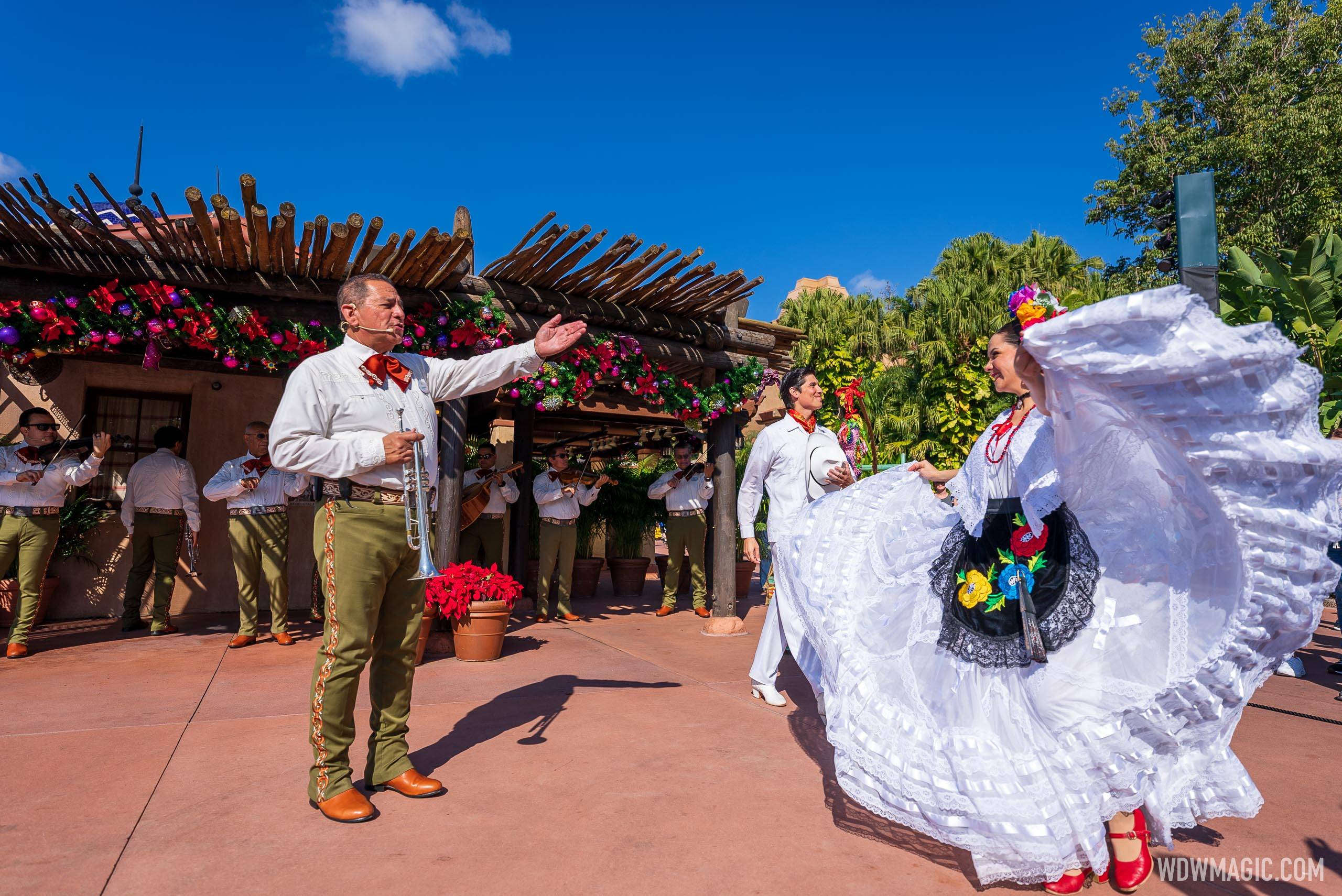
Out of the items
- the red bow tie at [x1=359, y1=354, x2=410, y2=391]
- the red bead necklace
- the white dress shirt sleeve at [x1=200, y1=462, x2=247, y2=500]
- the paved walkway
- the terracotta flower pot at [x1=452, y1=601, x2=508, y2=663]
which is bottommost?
the paved walkway

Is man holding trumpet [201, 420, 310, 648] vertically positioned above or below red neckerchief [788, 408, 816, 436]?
below

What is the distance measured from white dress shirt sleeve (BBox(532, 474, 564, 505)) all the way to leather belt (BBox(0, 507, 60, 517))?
171 inches

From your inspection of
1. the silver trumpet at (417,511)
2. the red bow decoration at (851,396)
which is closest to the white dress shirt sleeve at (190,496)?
the silver trumpet at (417,511)

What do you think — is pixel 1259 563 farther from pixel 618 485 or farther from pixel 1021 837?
pixel 618 485

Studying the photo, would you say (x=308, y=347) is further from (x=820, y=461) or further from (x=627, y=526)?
(x=627, y=526)

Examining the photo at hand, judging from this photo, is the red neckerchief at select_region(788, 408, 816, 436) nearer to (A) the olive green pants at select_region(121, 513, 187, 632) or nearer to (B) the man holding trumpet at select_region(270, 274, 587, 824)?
(B) the man holding trumpet at select_region(270, 274, 587, 824)

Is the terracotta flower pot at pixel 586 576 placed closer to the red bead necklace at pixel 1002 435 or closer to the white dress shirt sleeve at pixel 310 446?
the white dress shirt sleeve at pixel 310 446

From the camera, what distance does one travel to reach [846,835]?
286 cm

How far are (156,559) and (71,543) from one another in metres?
0.94

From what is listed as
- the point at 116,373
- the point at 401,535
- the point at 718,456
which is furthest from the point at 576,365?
the point at 116,373

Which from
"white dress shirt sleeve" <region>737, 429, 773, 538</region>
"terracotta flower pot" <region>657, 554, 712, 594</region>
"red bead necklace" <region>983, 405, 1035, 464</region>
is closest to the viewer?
"red bead necklace" <region>983, 405, 1035, 464</region>

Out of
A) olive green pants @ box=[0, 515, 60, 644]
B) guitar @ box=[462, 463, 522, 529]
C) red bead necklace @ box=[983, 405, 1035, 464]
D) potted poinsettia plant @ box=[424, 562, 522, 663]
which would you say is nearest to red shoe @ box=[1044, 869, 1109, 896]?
red bead necklace @ box=[983, 405, 1035, 464]

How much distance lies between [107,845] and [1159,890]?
11.2 feet

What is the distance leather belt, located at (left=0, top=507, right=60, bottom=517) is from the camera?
6242 millimetres
